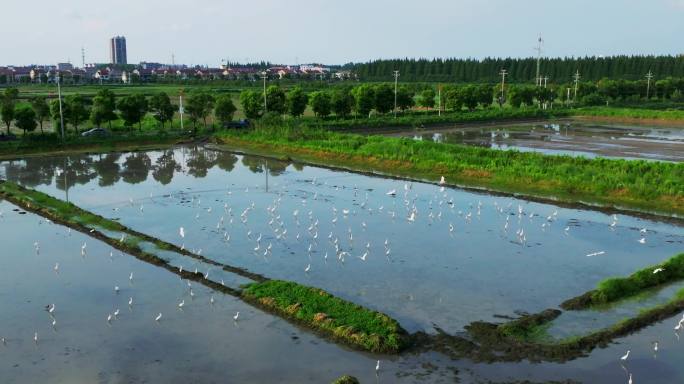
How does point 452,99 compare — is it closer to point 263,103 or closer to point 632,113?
point 632,113

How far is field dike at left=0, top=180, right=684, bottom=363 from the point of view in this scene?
11.2m

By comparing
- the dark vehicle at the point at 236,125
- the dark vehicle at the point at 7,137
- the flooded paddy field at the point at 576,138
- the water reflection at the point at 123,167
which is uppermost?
the dark vehicle at the point at 236,125

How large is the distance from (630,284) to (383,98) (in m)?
35.9

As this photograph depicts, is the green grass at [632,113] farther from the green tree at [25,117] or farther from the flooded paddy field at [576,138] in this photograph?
the green tree at [25,117]

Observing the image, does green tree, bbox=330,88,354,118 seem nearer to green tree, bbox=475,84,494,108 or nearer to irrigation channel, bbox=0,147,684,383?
green tree, bbox=475,84,494,108

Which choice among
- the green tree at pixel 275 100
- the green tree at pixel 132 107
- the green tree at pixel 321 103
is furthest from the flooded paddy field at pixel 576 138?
the green tree at pixel 132 107

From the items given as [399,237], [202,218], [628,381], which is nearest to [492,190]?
[399,237]

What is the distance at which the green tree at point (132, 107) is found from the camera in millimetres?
37719

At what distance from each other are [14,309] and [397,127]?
1367 inches

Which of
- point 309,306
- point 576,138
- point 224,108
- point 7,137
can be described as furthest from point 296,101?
point 309,306

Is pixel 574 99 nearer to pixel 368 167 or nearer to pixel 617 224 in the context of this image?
pixel 368 167

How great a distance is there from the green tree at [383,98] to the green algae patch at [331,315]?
117 feet

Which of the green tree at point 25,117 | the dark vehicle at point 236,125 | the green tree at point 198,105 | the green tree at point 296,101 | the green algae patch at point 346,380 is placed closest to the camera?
the green algae patch at point 346,380

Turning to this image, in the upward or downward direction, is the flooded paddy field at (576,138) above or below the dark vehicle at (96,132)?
below
